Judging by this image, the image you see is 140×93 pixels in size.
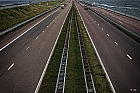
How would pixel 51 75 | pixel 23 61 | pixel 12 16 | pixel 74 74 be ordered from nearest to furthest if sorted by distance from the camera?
1. pixel 51 75
2. pixel 74 74
3. pixel 23 61
4. pixel 12 16

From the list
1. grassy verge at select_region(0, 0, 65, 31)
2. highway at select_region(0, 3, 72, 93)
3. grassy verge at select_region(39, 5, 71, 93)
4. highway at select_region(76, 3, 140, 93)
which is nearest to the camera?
grassy verge at select_region(39, 5, 71, 93)

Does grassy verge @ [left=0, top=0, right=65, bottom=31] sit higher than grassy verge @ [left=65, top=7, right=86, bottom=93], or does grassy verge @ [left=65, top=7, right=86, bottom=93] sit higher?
grassy verge @ [left=65, top=7, right=86, bottom=93]

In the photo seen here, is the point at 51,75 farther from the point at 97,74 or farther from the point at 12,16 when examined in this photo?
the point at 12,16

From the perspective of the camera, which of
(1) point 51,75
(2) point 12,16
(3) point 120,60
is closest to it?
(1) point 51,75

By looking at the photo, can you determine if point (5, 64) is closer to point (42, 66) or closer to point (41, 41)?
point (42, 66)

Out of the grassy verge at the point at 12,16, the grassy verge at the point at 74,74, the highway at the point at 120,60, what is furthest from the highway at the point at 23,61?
the grassy verge at the point at 12,16

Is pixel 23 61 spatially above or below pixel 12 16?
above

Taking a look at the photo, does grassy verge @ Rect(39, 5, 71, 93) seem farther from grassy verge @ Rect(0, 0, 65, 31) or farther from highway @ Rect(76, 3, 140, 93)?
grassy verge @ Rect(0, 0, 65, 31)

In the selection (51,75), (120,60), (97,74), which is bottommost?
(120,60)

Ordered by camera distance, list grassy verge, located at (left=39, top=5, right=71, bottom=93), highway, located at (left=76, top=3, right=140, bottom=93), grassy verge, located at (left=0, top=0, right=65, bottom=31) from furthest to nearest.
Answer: grassy verge, located at (left=0, top=0, right=65, bottom=31), highway, located at (left=76, top=3, right=140, bottom=93), grassy verge, located at (left=39, top=5, right=71, bottom=93)

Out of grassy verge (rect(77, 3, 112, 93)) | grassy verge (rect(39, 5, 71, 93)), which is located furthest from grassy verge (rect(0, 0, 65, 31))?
grassy verge (rect(77, 3, 112, 93))

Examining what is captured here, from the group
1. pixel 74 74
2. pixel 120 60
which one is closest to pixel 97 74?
pixel 74 74
